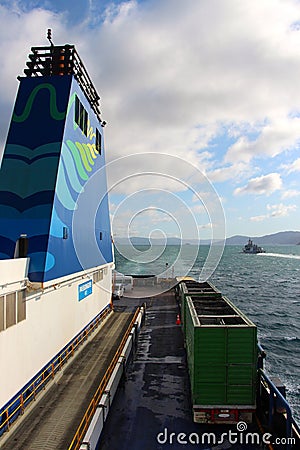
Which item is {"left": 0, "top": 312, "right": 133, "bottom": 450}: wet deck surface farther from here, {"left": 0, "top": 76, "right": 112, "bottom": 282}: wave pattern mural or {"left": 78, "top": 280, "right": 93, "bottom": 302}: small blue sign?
{"left": 0, "top": 76, "right": 112, "bottom": 282}: wave pattern mural

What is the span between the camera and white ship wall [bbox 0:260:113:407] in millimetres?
16047

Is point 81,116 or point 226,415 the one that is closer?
point 226,415

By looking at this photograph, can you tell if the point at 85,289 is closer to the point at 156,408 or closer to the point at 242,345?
the point at 156,408

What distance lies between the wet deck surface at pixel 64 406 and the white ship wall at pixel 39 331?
138 centimetres

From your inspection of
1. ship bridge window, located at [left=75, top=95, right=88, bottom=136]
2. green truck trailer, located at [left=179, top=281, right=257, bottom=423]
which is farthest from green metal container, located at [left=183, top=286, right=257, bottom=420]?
ship bridge window, located at [left=75, top=95, right=88, bottom=136]

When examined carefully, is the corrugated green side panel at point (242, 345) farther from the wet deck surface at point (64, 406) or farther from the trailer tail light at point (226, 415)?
the wet deck surface at point (64, 406)

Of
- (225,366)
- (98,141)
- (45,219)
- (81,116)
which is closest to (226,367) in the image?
(225,366)

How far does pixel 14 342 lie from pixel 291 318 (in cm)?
5450

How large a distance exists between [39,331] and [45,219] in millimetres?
5931

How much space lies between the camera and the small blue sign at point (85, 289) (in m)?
26.9

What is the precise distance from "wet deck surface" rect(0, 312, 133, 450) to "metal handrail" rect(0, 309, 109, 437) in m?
0.41

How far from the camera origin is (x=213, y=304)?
84.5 feet

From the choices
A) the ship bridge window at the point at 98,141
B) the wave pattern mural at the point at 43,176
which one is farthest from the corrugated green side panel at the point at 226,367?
the ship bridge window at the point at 98,141

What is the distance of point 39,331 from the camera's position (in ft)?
63.4
